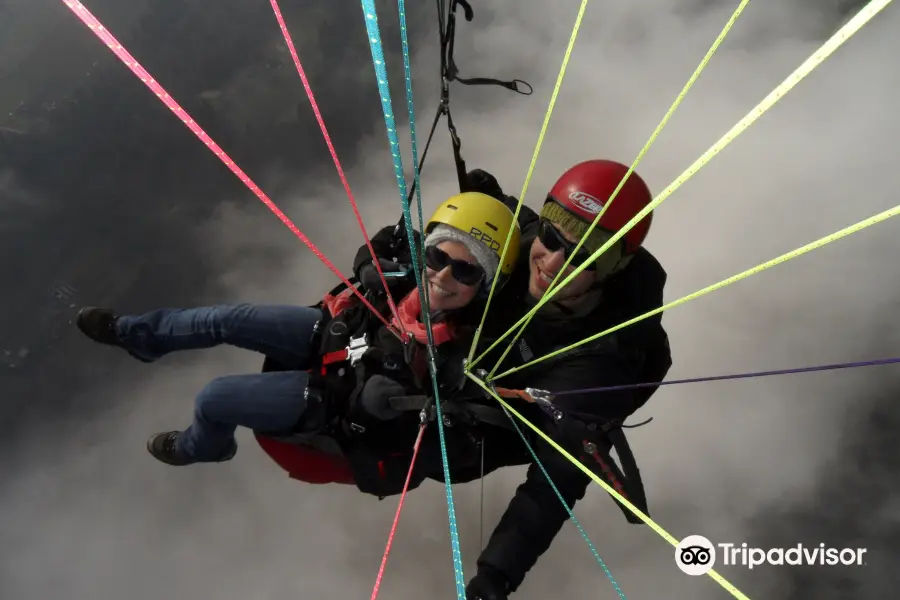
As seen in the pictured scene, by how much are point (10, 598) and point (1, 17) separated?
349cm

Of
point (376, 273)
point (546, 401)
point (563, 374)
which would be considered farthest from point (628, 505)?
point (376, 273)

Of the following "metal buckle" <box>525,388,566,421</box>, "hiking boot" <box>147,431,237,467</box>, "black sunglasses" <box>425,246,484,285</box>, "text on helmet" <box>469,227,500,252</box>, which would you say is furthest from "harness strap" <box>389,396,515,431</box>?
"hiking boot" <box>147,431,237,467</box>

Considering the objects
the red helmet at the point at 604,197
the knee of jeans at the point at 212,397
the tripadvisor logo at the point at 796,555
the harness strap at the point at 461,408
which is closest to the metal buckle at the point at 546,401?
the harness strap at the point at 461,408

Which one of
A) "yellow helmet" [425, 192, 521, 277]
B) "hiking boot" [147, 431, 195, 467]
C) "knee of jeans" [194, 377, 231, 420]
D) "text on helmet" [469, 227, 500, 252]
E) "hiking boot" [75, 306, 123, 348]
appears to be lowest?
"hiking boot" [147, 431, 195, 467]

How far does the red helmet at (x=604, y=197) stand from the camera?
5.14 feet

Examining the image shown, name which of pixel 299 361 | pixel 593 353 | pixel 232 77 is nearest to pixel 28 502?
pixel 299 361

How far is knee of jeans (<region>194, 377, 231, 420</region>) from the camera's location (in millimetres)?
1707

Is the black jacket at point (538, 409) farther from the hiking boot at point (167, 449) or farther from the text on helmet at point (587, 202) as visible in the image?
the hiking boot at point (167, 449)

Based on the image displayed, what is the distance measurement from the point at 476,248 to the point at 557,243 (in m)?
0.26

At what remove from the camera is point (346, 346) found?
175 centimetres

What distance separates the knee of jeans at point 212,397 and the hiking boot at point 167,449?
341mm

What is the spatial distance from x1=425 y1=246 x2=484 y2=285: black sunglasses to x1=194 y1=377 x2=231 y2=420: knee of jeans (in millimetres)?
712

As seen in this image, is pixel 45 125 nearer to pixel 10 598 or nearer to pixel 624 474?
pixel 10 598

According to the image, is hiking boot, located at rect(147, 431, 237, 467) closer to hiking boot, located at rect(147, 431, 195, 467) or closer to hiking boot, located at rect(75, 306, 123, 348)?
hiking boot, located at rect(147, 431, 195, 467)
